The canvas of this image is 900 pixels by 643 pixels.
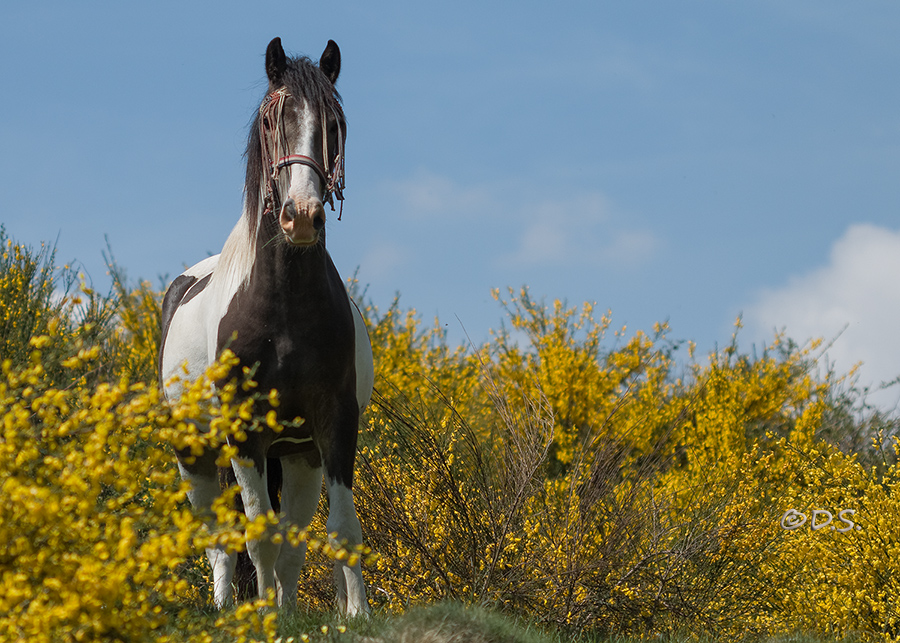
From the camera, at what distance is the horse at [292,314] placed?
150 inches

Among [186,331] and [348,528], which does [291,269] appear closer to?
[186,331]

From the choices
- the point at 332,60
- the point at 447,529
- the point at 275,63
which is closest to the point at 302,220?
the point at 275,63

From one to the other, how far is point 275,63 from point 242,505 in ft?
7.38

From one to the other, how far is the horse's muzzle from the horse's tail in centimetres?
157

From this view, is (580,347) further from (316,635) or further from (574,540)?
(316,635)

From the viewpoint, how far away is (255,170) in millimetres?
4059

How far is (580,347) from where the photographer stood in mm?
14359

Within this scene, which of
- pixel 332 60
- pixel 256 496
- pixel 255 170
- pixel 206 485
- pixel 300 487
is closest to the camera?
pixel 256 496

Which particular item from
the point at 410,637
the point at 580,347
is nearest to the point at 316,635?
the point at 410,637

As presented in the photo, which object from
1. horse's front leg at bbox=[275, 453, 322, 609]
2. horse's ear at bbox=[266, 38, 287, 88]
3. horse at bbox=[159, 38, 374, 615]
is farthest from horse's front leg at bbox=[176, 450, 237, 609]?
horse's ear at bbox=[266, 38, 287, 88]

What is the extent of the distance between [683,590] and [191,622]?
383 cm

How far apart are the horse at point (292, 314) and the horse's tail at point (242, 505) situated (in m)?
0.39

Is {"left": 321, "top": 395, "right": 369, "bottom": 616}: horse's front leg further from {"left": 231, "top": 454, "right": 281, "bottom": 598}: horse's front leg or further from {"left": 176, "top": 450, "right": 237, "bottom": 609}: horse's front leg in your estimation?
{"left": 176, "top": 450, "right": 237, "bottom": 609}: horse's front leg

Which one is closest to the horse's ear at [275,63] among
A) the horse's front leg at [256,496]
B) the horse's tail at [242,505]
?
the horse's front leg at [256,496]
